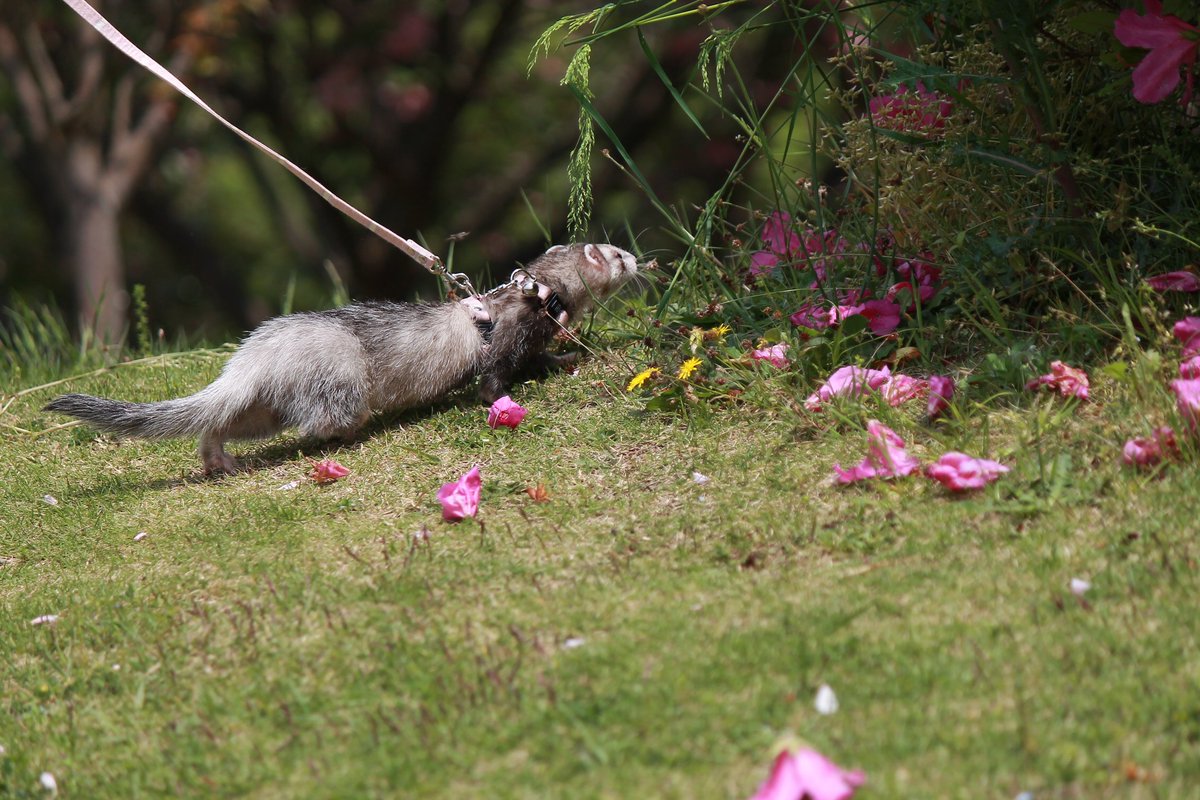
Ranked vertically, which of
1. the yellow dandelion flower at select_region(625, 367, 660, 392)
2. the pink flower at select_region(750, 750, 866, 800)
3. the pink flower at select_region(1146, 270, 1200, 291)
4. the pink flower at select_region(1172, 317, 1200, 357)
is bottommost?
the yellow dandelion flower at select_region(625, 367, 660, 392)

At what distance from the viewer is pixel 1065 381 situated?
3.47 metres

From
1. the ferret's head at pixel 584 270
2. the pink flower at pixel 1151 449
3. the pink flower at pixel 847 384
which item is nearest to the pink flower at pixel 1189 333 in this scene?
the pink flower at pixel 1151 449

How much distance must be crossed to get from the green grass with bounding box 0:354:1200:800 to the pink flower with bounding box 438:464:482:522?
0.04 meters

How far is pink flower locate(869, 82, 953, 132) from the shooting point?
14.5 feet

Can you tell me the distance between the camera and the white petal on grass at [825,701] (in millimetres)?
2455

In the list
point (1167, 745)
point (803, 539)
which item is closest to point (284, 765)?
point (803, 539)

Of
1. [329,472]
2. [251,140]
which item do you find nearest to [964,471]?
[329,472]

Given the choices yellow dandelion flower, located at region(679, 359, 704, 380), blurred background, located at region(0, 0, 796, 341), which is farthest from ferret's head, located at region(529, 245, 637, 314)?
blurred background, located at region(0, 0, 796, 341)

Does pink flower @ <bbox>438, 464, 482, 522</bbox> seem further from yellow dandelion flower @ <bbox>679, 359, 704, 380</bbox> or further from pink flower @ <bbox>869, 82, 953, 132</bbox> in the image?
pink flower @ <bbox>869, 82, 953, 132</bbox>

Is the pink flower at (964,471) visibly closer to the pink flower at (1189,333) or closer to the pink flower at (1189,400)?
the pink flower at (1189,400)

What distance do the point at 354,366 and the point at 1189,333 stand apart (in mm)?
2757

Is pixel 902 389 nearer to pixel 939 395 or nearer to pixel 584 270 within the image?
pixel 939 395

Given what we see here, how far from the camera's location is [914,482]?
131 inches

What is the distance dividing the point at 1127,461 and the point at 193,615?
2.43m
